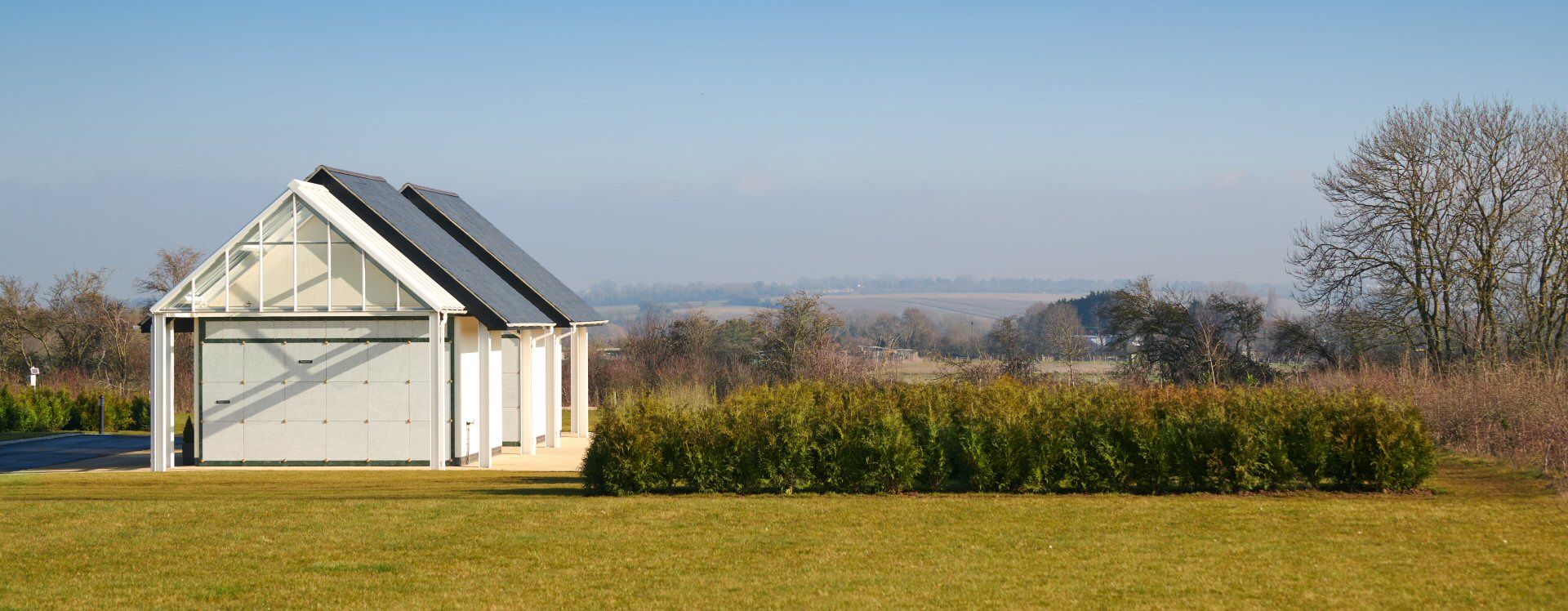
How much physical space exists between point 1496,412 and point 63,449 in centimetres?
2795

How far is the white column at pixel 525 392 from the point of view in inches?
941

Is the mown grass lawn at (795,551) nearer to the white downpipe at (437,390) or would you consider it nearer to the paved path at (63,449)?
the white downpipe at (437,390)

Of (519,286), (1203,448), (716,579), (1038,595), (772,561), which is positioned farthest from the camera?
(519,286)

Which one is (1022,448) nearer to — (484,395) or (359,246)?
(484,395)

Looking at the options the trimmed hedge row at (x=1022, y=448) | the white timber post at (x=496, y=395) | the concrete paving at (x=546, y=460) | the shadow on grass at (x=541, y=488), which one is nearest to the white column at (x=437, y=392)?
the white timber post at (x=496, y=395)

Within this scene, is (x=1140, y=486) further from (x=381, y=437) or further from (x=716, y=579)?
(x=381, y=437)

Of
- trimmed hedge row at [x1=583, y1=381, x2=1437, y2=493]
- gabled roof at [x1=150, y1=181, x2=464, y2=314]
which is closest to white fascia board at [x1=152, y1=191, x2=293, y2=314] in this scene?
gabled roof at [x1=150, y1=181, x2=464, y2=314]

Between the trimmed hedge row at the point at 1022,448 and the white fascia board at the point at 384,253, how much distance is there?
17.2 ft

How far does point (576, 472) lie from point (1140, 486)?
922cm

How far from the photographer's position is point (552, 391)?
26156mm

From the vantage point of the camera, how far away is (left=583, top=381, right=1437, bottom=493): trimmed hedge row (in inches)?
616

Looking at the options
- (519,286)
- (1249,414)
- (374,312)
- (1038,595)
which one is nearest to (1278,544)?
(1038,595)

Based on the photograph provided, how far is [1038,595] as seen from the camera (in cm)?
967

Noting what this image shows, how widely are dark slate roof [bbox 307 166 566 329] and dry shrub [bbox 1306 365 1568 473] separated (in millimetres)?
13793
